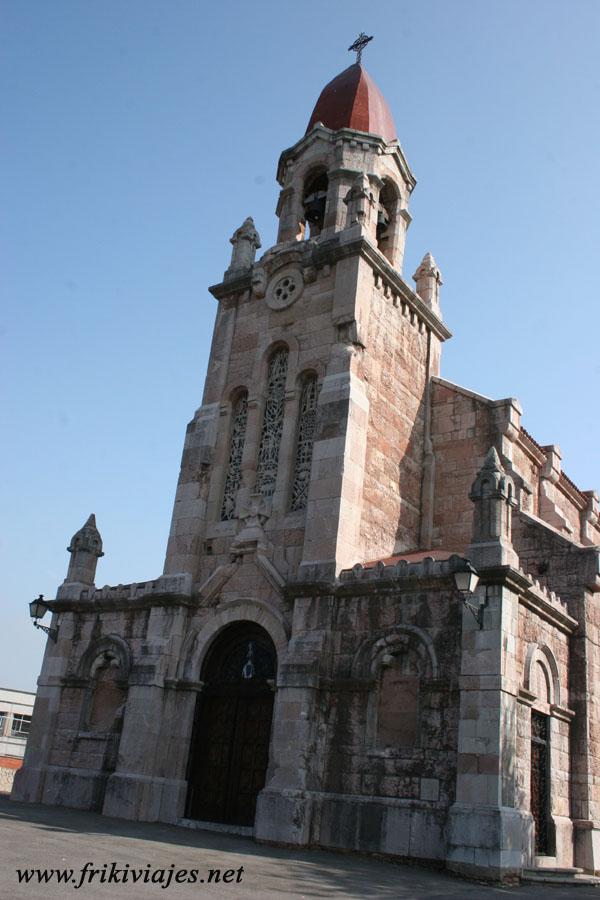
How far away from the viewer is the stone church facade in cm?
1450

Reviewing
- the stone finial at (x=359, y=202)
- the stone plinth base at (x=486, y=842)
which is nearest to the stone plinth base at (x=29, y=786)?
the stone plinth base at (x=486, y=842)

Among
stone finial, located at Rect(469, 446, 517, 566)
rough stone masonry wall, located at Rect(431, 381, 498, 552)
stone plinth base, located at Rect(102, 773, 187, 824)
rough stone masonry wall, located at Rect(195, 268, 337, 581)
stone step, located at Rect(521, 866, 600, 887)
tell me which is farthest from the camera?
rough stone masonry wall, located at Rect(431, 381, 498, 552)

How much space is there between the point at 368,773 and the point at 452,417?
957 cm

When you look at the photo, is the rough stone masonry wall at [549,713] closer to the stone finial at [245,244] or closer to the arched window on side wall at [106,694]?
the arched window on side wall at [106,694]

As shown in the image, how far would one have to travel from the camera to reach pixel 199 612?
1889 cm

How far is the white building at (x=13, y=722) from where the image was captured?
53969mm

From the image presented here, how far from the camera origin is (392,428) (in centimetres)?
2020

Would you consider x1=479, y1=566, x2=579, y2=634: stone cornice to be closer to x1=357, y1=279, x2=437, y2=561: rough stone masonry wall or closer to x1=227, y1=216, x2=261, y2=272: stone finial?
x1=357, y1=279, x2=437, y2=561: rough stone masonry wall

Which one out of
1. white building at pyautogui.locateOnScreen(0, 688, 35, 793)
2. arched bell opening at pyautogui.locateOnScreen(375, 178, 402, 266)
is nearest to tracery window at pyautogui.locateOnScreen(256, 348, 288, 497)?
arched bell opening at pyautogui.locateOnScreen(375, 178, 402, 266)

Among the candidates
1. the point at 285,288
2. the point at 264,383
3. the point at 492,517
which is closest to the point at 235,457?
the point at 264,383

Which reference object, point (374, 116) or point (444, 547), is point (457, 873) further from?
point (374, 116)

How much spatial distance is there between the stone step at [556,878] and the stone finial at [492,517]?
191 inches

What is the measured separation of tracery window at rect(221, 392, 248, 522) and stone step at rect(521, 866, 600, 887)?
9783 millimetres

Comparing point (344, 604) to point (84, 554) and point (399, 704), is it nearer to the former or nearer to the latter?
point (399, 704)
